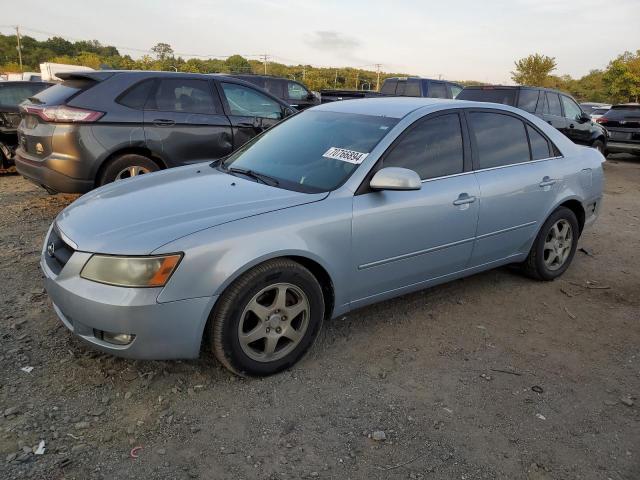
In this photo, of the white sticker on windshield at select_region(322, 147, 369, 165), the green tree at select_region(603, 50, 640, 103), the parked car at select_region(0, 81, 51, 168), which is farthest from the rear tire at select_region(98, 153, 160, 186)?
the green tree at select_region(603, 50, 640, 103)

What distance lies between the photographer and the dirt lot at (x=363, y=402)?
232 cm

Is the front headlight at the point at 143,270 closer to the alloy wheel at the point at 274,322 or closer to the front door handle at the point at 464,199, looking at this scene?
the alloy wheel at the point at 274,322

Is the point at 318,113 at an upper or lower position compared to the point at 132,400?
upper

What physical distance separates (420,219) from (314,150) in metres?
0.86

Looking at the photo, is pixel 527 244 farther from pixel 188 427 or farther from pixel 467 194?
pixel 188 427

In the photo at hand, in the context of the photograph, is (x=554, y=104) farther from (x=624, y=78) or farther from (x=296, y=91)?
(x=624, y=78)

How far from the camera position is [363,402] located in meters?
2.76

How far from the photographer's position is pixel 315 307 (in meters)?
3.00

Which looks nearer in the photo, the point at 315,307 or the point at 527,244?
the point at 315,307

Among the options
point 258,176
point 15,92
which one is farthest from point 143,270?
point 15,92

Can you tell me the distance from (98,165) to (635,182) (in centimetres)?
992

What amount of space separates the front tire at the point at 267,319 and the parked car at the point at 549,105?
7.94 meters

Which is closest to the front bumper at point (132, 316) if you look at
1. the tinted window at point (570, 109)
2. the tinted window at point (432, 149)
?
the tinted window at point (432, 149)

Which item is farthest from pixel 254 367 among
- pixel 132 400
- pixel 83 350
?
pixel 83 350
